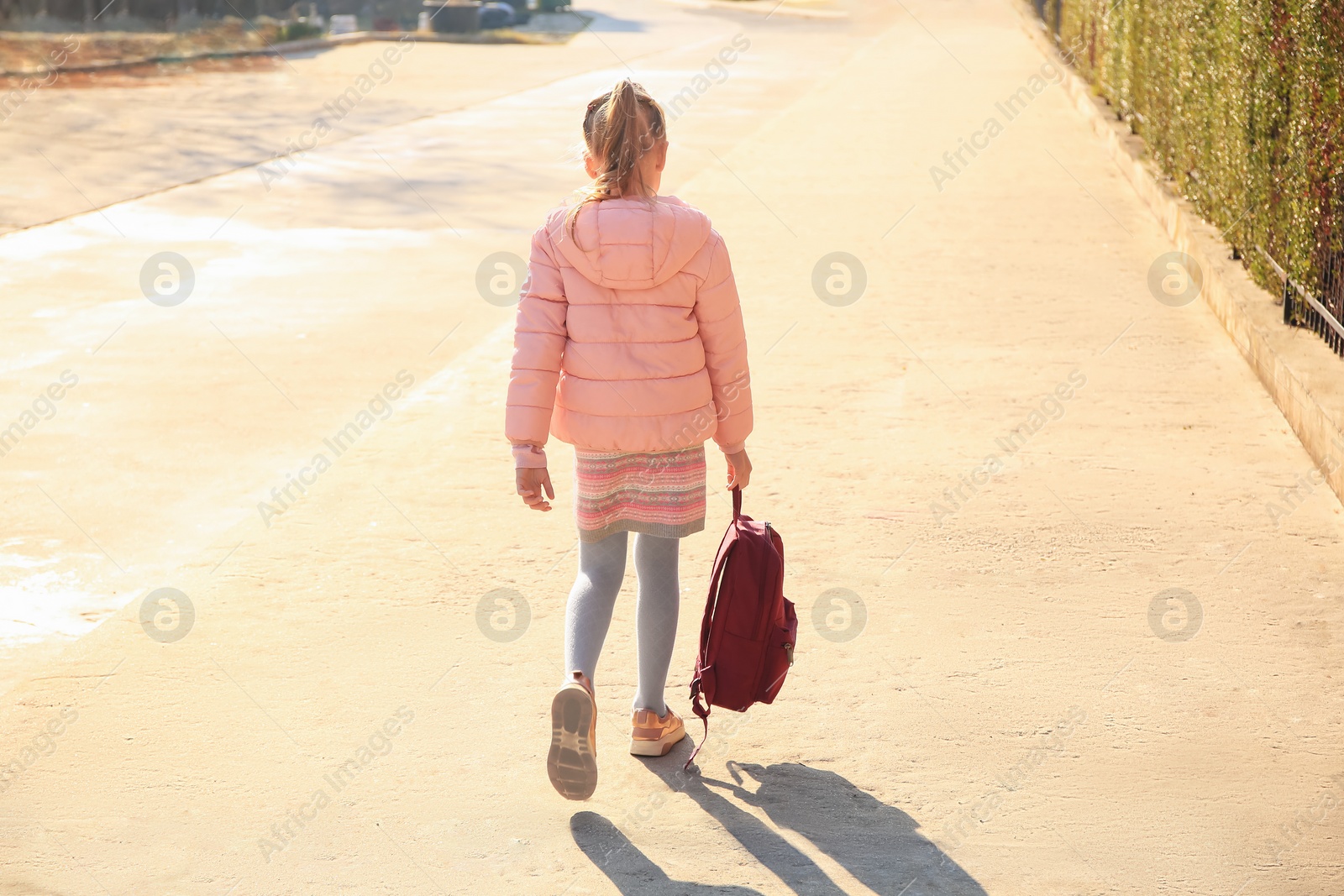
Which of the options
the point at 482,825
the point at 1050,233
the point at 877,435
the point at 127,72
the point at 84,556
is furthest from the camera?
the point at 127,72

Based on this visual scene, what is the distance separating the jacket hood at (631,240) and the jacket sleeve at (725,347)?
0.10 meters

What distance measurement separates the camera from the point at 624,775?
378 cm

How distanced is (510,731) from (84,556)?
2370 mm

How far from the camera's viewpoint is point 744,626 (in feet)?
12.3

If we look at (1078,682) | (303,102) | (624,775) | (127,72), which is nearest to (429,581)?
(624,775)

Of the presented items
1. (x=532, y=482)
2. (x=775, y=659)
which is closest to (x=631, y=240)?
(x=532, y=482)

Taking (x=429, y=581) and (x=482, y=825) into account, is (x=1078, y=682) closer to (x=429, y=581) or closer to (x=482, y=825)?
(x=482, y=825)

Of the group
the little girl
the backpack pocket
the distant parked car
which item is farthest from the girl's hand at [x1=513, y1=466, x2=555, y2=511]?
the distant parked car

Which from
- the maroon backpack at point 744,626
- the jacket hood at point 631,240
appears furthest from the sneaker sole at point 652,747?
the jacket hood at point 631,240

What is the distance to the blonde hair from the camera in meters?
3.43

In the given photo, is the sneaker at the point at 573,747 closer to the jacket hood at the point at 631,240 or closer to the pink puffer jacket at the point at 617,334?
the pink puffer jacket at the point at 617,334

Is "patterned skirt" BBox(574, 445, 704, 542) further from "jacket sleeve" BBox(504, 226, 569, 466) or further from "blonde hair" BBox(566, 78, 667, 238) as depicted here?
"blonde hair" BBox(566, 78, 667, 238)

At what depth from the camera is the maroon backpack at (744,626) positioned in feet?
12.2

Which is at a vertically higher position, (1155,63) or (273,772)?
(1155,63)
